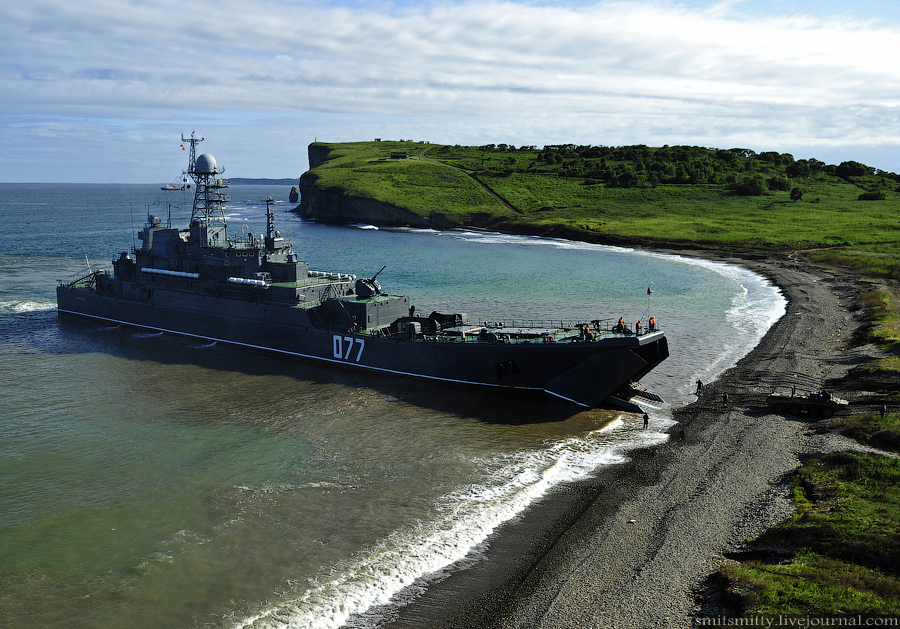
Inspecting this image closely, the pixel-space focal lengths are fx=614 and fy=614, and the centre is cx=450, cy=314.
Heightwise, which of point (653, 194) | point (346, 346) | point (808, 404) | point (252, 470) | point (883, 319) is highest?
point (653, 194)

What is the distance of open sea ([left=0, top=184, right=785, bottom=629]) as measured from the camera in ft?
55.6

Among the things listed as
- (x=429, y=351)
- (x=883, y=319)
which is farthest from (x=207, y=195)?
(x=883, y=319)

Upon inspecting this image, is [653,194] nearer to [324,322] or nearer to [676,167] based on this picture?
[676,167]

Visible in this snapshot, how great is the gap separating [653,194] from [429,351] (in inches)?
4381

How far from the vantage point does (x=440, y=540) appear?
19.3m

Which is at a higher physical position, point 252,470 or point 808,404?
point 808,404

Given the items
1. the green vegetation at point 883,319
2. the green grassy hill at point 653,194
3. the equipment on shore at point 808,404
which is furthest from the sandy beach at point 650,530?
the green grassy hill at point 653,194

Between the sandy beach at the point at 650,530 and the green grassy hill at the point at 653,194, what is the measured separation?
5357 cm

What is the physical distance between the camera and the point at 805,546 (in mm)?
17109

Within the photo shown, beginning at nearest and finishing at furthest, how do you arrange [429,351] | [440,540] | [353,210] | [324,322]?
[440,540]
[429,351]
[324,322]
[353,210]

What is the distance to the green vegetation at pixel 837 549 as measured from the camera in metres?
14.1

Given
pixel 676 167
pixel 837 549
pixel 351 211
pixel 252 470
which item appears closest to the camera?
pixel 837 549

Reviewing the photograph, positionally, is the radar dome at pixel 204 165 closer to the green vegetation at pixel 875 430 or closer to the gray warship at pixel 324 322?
the gray warship at pixel 324 322

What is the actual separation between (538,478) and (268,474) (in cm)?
1031
